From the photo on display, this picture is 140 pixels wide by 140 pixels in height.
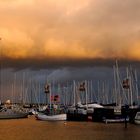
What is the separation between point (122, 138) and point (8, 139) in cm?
2903

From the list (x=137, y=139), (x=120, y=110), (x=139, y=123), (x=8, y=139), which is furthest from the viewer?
(x=120, y=110)

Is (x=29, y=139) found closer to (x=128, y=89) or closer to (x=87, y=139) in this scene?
(x=87, y=139)

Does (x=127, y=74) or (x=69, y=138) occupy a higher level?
(x=127, y=74)

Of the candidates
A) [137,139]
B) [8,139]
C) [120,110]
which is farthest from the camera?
[120,110]

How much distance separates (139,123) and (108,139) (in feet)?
203

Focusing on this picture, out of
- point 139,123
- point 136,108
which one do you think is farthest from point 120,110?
point 139,123

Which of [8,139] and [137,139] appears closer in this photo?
[137,139]

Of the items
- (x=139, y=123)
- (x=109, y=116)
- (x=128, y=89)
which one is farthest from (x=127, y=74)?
(x=139, y=123)

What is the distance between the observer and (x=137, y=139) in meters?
103

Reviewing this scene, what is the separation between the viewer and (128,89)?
648 ft

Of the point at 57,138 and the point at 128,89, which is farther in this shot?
the point at 128,89

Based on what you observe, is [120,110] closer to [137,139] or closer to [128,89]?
[128,89]

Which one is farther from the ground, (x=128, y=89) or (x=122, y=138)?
(x=128, y=89)

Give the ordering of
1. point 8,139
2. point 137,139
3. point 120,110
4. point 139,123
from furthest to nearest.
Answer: point 120,110 < point 139,123 < point 8,139 < point 137,139
